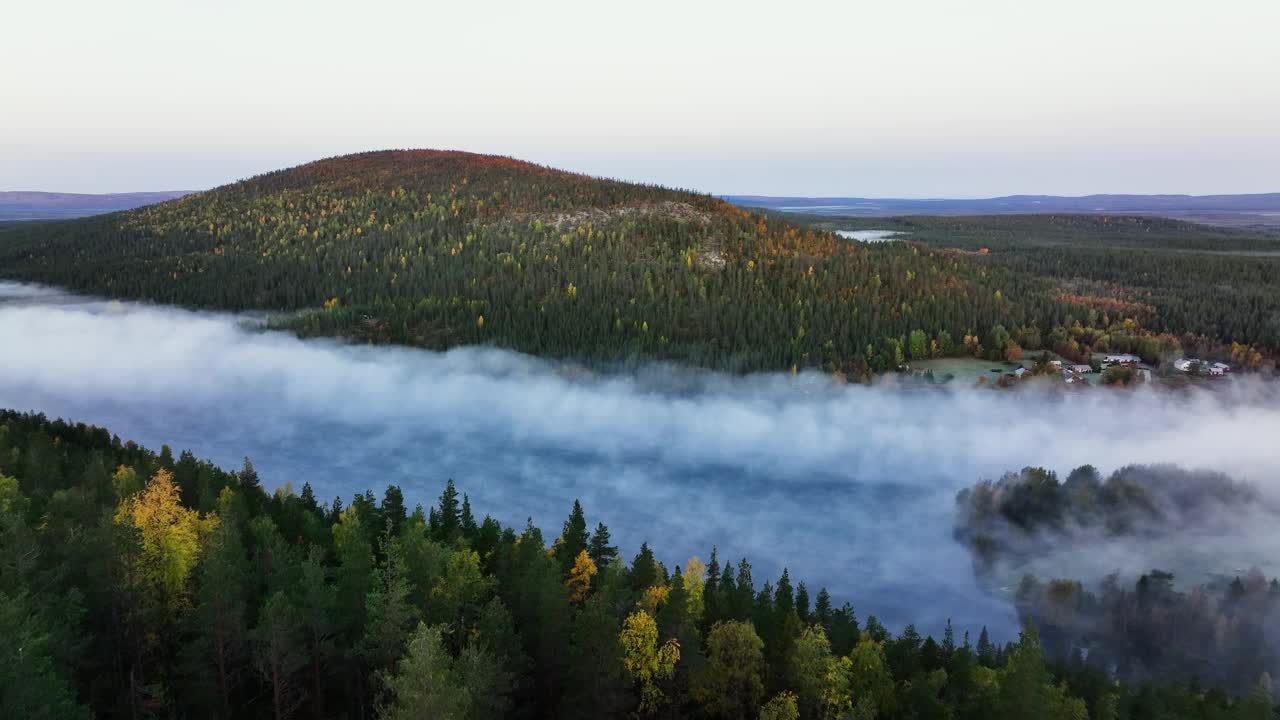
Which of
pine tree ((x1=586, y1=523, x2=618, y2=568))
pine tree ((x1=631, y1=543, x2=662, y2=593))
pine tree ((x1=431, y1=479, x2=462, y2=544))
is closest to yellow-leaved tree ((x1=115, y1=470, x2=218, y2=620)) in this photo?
pine tree ((x1=431, y1=479, x2=462, y2=544))

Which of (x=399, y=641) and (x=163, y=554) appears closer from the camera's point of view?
(x=399, y=641)

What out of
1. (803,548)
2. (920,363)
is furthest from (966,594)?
(920,363)

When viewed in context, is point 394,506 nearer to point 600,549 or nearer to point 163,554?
point 600,549

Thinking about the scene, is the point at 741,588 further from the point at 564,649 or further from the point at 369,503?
the point at 369,503

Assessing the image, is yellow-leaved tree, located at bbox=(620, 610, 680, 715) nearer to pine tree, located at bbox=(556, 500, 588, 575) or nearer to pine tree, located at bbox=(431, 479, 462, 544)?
pine tree, located at bbox=(556, 500, 588, 575)

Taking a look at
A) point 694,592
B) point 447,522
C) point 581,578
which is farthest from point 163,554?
point 694,592

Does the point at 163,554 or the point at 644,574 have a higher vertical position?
the point at 163,554

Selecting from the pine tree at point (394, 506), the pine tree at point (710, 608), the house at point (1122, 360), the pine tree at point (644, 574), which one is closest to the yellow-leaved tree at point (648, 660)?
the pine tree at point (710, 608)
